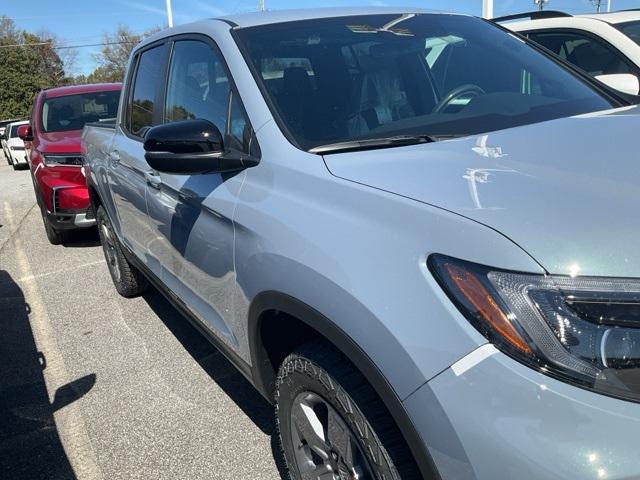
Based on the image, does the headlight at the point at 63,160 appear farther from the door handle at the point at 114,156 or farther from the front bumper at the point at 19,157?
the front bumper at the point at 19,157

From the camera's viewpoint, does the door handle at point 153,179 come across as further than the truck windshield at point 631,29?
No

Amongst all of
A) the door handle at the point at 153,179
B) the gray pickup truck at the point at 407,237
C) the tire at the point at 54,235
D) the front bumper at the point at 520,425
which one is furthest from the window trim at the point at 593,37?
the tire at the point at 54,235

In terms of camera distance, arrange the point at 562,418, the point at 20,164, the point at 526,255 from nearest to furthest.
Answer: the point at 562,418 → the point at 526,255 → the point at 20,164

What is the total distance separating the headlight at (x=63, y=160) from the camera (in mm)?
6379

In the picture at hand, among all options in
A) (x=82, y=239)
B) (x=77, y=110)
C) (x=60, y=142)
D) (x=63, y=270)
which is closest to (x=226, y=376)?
(x=63, y=270)

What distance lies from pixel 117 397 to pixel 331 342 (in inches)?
82.4

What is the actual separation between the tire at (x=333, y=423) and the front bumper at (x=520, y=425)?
254mm

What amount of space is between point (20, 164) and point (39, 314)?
550 inches

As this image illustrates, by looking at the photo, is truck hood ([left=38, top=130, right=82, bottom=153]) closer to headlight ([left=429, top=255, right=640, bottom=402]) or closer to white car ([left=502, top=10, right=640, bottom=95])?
white car ([left=502, top=10, right=640, bottom=95])

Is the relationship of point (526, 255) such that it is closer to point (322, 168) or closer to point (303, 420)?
point (322, 168)

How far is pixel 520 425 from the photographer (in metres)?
1.22

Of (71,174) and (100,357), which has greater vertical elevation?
(71,174)

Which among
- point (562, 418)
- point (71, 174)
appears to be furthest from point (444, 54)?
point (71, 174)

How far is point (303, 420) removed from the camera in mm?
2021
